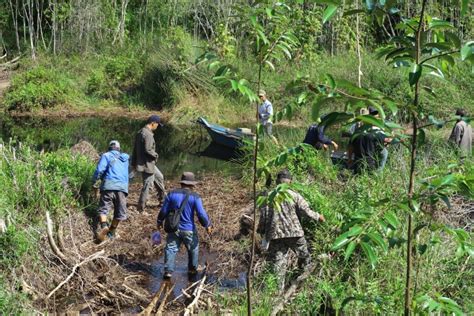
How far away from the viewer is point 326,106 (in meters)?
6.11

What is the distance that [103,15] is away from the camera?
103ft

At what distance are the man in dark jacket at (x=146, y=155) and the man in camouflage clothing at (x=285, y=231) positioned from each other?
3.53 m

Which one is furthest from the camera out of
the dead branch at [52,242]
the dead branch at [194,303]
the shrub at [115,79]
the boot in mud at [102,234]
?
the shrub at [115,79]

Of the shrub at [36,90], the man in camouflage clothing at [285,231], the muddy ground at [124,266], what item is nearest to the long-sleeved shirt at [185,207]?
the muddy ground at [124,266]

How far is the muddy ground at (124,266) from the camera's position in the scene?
7078 mm

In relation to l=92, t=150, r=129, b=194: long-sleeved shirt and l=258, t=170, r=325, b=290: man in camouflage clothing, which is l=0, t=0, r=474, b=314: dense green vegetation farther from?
l=92, t=150, r=129, b=194: long-sleeved shirt

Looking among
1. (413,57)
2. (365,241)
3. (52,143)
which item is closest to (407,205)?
(365,241)

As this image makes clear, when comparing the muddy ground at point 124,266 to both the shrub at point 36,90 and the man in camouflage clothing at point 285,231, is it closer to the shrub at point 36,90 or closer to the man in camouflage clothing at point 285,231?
the man in camouflage clothing at point 285,231

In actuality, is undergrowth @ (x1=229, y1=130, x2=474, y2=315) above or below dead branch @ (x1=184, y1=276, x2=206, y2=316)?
above

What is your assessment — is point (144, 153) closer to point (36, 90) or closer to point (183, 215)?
point (183, 215)

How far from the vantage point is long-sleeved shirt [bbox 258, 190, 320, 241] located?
7137 millimetres

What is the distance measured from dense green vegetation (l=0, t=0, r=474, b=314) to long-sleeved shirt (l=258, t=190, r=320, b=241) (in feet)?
1.39

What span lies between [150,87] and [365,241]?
Result: 76.7ft

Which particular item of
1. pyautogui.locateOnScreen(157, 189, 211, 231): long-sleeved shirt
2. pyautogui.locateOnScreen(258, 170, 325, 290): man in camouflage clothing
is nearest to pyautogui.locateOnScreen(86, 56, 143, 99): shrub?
pyautogui.locateOnScreen(157, 189, 211, 231): long-sleeved shirt
